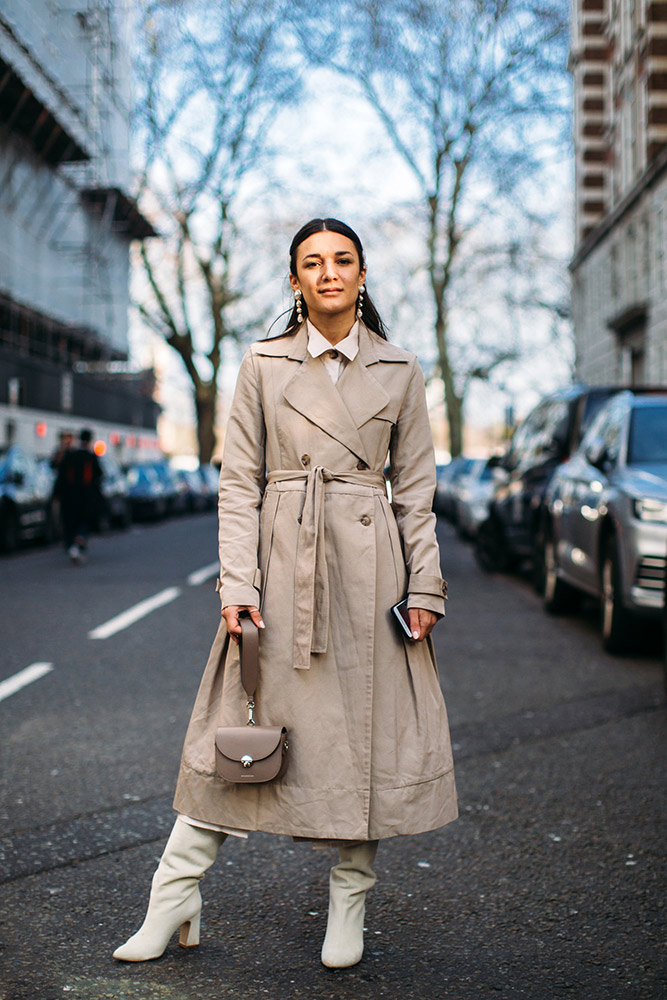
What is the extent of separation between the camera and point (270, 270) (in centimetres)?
4188

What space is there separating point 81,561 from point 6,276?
68.7 feet

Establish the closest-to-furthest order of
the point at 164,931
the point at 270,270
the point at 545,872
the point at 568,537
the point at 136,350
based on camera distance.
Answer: the point at 164,931
the point at 545,872
the point at 568,537
the point at 270,270
the point at 136,350

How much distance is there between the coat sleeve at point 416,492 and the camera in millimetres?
3047

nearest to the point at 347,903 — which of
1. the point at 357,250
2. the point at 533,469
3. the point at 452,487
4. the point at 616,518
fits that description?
the point at 357,250

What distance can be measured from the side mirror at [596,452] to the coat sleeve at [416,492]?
5806 millimetres

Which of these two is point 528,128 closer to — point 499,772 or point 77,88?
point 77,88

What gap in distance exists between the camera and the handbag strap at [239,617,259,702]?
115 inches

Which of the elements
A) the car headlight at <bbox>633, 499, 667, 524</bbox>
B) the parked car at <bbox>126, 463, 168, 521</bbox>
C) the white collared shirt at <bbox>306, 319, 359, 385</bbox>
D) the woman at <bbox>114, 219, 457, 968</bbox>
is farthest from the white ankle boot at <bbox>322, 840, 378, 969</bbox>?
the parked car at <bbox>126, 463, 168, 521</bbox>

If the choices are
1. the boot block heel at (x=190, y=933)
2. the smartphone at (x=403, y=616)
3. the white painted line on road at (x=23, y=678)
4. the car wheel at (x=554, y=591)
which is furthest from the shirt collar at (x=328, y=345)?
the car wheel at (x=554, y=591)

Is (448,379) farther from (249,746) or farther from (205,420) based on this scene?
(249,746)

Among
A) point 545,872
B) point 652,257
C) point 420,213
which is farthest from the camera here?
point 420,213

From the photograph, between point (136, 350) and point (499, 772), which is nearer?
point (499, 772)

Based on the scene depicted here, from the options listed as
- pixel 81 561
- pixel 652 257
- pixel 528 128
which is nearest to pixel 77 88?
pixel 528 128

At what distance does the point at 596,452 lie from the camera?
923cm
